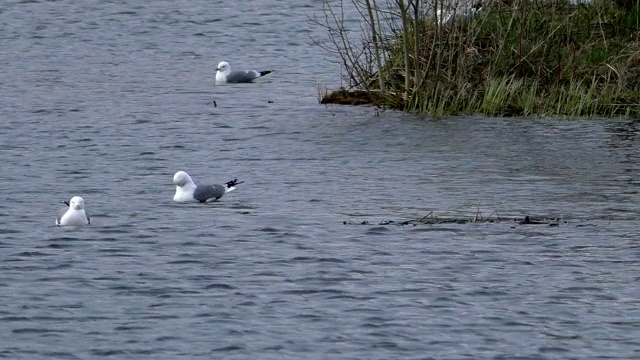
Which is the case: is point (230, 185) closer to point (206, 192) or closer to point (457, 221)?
point (206, 192)

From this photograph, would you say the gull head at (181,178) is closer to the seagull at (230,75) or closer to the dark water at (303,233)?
the dark water at (303,233)

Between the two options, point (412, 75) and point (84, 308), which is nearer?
point (84, 308)

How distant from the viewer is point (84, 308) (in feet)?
39.1

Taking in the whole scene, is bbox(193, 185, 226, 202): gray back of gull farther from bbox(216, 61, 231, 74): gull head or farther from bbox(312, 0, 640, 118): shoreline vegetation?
bbox(216, 61, 231, 74): gull head

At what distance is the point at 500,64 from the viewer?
22.7m

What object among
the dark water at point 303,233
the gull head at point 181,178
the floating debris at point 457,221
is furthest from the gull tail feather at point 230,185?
the floating debris at point 457,221

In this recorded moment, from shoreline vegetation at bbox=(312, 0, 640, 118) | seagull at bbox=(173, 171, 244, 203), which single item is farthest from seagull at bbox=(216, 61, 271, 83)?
seagull at bbox=(173, 171, 244, 203)

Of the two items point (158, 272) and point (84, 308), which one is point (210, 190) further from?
point (84, 308)

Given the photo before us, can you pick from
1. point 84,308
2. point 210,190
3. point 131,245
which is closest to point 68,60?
point 210,190

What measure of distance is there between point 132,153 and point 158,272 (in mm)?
7006

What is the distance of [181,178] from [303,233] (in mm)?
1941

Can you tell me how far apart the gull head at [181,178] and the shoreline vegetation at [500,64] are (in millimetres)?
6402

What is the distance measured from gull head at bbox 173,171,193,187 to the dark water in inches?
9.7

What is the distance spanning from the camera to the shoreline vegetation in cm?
2230
